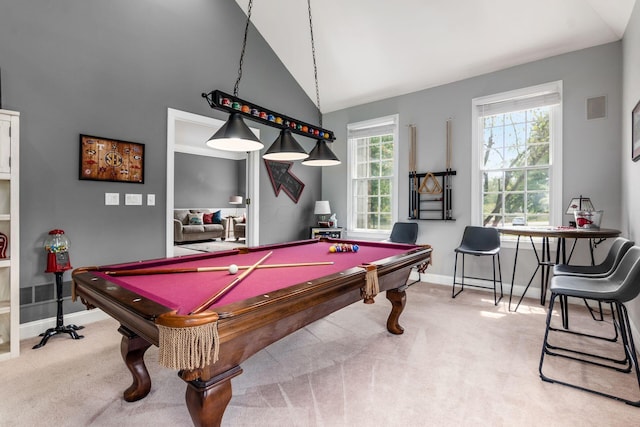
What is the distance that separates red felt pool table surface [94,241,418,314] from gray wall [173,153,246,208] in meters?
6.68

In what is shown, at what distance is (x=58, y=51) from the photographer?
2.80 m

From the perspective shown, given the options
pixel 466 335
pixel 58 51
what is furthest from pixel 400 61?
pixel 58 51

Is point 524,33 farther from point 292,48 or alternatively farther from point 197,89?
point 197,89

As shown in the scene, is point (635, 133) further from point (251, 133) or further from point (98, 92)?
point (98, 92)

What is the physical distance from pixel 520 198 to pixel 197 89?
166 inches

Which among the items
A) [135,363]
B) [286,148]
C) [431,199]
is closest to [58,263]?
[135,363]

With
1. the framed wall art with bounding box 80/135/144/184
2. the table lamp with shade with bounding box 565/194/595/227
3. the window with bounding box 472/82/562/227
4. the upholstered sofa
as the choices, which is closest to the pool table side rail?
the framed wall art with bounding box 80/135/144/184

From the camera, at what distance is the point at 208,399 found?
115 cm

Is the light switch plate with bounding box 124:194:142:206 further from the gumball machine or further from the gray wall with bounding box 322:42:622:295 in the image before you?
the gray wall with bounding box 322:42:622:295

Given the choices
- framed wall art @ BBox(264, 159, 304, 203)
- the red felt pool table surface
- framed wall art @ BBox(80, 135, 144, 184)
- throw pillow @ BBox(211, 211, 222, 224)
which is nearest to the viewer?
the red felt pool table surface

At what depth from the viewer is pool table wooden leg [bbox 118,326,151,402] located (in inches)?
67.1

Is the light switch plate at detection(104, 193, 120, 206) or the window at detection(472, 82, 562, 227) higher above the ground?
the window at detection(472, 82, 562, 227)

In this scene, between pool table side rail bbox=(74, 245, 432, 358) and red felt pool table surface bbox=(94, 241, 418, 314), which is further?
red felt pool table surface bbox=(94, 241, 418, 314)

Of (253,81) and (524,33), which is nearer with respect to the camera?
(524,33)
